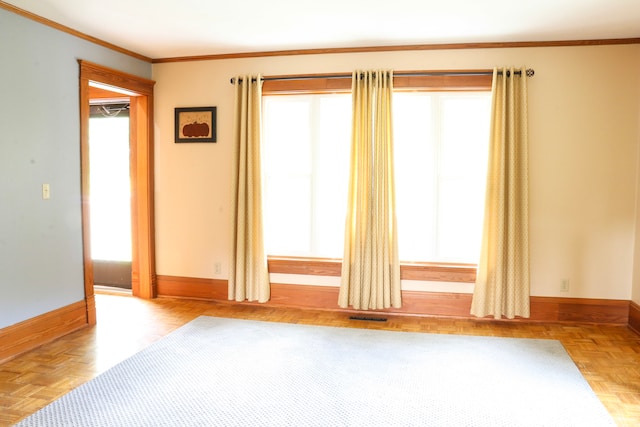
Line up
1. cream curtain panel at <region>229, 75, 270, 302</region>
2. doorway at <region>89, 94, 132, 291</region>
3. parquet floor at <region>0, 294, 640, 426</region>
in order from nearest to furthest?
1. parquet floor at <region>0, 294, 640, 426</region>
2. cream curtain panel at <region>229, 75, 270, 302</region>
3. doorway at <region>89, 94, 132, 291</region>

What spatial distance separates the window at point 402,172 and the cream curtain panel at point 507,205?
14 cm

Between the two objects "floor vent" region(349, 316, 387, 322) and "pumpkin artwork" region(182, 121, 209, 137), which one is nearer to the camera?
"floor vent" region(349, 316, 387, 322)

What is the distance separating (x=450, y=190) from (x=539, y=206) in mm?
774

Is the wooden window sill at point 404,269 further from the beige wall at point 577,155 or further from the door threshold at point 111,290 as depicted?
the door threshold at point 111,290

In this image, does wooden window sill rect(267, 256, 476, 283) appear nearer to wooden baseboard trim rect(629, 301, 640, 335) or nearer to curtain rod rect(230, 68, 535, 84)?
wooden baseboard trim rect(629, 301, 640, 335)

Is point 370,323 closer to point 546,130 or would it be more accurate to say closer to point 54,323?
point 546,130

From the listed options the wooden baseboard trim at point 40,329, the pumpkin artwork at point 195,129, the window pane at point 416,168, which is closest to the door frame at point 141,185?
the pumpkin artwork at point 195,129

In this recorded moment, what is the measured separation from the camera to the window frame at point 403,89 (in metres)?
4.18

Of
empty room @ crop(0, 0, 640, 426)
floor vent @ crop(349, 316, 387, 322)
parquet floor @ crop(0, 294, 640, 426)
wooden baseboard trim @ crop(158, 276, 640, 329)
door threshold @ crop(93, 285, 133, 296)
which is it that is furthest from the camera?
door threshold @ crop(93, 285, 133, 296)

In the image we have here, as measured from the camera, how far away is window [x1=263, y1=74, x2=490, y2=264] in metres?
4.32

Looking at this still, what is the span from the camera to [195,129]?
188 inches

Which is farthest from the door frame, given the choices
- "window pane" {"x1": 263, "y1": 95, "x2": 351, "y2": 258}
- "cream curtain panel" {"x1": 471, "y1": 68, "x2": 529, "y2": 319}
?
"cream curtain panel" {"x1": 471, "y1": 68, "x2": 529, "y2": 319}

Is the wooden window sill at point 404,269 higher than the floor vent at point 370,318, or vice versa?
the wooden window sill at point 404,269

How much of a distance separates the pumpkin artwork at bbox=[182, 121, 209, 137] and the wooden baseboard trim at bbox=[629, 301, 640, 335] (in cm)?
420
